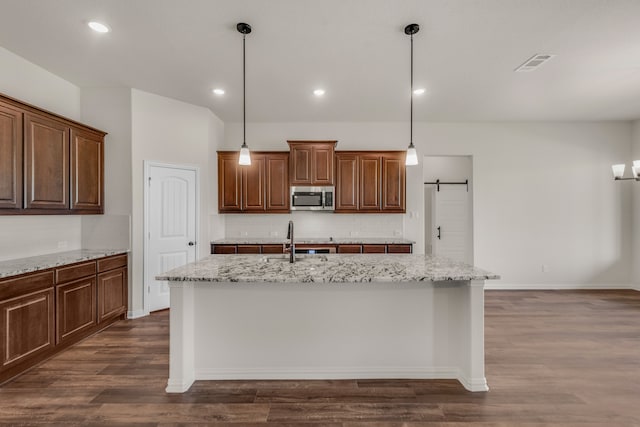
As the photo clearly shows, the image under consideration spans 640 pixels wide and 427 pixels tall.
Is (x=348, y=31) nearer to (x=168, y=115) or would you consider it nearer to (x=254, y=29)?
(x=254, y=29)

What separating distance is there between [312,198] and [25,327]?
3.60 m

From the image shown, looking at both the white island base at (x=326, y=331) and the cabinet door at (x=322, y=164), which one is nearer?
the white island base at (x=326, y=331)

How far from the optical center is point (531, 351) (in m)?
3.05

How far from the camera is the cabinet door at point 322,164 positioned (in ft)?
16.6

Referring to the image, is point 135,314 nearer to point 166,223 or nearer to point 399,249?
point 166,223

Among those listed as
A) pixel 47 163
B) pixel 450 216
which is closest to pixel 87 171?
pixel 47 163

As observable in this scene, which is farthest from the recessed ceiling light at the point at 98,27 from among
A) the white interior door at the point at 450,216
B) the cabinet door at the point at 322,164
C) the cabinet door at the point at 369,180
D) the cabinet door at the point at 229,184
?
the white interior door at the point at 450,216

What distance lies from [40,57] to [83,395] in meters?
3.26

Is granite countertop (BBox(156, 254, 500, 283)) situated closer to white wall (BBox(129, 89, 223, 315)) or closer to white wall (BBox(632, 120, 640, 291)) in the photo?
white wall (BBox(129, 89, 223, 315))

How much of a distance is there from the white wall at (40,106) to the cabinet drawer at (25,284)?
0.66m

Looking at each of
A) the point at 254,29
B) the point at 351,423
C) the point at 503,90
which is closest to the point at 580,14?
the point at 503,90

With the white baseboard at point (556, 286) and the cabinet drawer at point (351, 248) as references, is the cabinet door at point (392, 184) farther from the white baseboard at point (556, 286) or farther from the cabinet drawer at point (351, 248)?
the white baseboard at point (556, 286)

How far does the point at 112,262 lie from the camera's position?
369 centimetres

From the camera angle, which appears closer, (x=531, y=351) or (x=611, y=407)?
(x=611, y=407)
